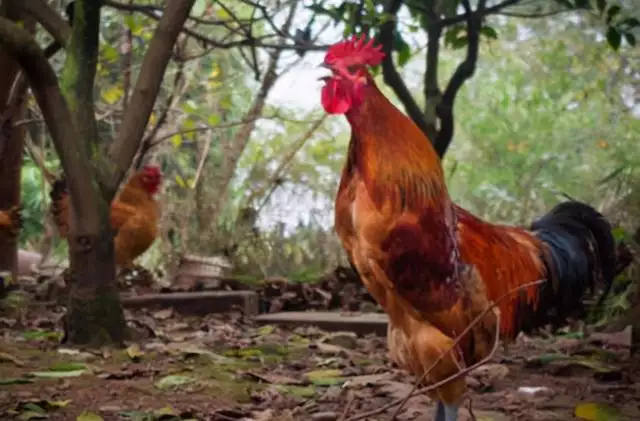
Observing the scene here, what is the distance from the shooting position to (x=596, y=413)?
2.26 metres

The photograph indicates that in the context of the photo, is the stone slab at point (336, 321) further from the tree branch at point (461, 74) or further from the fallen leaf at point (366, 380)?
the fallen leaf at point (366, 380)

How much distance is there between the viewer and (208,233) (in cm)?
561

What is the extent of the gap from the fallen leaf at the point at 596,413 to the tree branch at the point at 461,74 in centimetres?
166

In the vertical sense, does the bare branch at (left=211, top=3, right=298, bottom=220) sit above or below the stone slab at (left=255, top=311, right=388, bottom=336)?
above

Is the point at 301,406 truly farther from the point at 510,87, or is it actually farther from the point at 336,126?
the point at 336,126

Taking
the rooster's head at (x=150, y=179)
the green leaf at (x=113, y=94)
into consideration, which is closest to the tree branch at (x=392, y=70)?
the rooster's head at (x=150, y=179)

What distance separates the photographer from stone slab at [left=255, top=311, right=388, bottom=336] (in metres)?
3.88

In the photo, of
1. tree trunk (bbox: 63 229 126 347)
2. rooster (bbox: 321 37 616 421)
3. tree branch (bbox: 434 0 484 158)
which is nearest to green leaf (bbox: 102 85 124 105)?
tree branch (bbox: 434 0 484 158)

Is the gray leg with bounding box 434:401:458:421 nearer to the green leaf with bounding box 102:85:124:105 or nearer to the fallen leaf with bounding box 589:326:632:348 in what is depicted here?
the fallen leaf with bounding box 589:326:632:348

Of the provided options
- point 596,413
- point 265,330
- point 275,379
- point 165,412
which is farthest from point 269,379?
point 265,330

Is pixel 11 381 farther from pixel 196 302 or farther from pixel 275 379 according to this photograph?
pixel 196 302

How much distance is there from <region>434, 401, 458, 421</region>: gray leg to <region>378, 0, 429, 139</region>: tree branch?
1.61 meters

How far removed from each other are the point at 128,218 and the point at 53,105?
6.63ft

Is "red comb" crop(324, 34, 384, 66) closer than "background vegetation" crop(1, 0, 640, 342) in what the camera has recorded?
Yes
